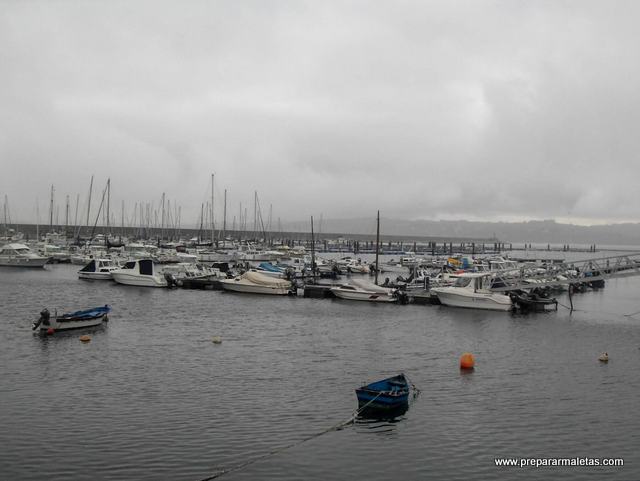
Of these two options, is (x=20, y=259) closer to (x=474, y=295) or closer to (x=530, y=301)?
(x=474, y=295)

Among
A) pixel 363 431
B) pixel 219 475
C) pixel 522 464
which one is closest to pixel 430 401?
pixel 363 431

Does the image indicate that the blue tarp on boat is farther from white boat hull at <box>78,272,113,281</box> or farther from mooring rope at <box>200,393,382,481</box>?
white boat hull at <box>78,272,113,281</box>

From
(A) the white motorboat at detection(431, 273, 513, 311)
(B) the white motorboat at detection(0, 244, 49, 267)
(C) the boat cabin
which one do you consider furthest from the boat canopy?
(B) the white motorboat at detection(0, 244, 49, 267)

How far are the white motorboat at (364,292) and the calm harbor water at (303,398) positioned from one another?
11979mm

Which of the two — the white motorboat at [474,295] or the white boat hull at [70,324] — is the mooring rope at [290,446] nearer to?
the white boat hull at [70,324]

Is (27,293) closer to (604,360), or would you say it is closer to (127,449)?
(127,449)

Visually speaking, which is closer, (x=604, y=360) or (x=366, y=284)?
(x=604, y=360)

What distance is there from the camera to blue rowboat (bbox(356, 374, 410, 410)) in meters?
25.1

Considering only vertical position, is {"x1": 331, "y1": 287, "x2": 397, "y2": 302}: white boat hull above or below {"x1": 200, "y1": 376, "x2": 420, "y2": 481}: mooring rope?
above

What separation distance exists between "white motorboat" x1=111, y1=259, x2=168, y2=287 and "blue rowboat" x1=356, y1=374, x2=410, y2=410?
5084cm

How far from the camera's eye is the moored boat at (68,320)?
40125 mm

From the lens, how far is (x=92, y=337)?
1583 inches

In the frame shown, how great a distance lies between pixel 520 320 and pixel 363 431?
3325 cm

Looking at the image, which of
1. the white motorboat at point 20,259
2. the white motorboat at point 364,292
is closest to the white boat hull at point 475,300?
the white motorboat at point 364,292
